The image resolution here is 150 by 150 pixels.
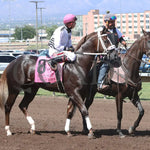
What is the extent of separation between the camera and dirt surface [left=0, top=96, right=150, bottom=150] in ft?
25.4

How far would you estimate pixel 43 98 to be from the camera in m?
15.2

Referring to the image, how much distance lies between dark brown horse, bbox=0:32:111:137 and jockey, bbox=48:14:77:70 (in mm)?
189

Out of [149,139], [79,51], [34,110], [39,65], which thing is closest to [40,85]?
[39,65]

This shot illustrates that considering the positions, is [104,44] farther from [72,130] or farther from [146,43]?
[72,130]

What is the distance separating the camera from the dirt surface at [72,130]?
25.4 feet

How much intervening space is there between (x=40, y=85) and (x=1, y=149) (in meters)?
2.05

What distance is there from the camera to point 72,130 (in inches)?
382

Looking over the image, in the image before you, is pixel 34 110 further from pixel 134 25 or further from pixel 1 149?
pixel 134 25

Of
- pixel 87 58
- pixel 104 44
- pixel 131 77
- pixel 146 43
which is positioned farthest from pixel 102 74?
pixel 146 43

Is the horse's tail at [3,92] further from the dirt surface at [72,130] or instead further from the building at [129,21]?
the building at [129,21]

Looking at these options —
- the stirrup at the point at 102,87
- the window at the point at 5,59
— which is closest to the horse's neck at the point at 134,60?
the stirrup at the point at 102,87

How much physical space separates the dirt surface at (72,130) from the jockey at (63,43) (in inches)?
64.6

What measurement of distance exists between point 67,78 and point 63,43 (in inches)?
29.4

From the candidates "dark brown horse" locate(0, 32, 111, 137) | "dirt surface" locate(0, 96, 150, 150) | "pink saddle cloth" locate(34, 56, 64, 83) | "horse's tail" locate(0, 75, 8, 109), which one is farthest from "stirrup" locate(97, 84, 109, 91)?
"horse's tail" locate(0, 75, 8, 109)
